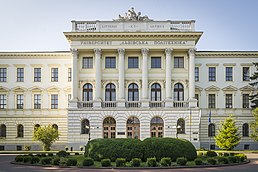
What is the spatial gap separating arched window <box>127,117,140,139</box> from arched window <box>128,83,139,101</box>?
3539mm

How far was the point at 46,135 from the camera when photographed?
62250 millimetres

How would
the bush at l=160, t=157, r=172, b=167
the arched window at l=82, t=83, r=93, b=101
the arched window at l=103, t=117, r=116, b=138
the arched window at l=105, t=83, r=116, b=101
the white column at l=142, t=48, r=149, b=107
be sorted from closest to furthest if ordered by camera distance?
the bush at l=160, t=157, r=172, b=167
the arched window at l=103, t=117, r=116, b=138
the white column at l=142, t=48, r=149, b=107
the arched window at l=105, t=83, r=116, b=101
the arched window at l=82, t=83, r=93, b=101

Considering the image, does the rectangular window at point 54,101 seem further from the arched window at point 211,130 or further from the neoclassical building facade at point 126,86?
the arched window at point 211,130

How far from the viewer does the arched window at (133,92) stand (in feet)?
214

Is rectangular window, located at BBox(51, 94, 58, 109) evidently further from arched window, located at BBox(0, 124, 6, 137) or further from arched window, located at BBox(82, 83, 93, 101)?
arched window, located at BBox(0, 124, 6, 137)

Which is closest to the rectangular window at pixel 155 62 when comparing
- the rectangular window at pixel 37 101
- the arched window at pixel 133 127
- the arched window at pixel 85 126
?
the arched window at pixel 133 127

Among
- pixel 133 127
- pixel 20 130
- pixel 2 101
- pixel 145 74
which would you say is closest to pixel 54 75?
pixel 2 101

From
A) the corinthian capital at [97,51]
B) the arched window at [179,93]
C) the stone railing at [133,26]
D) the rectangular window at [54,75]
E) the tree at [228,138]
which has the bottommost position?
the tree at [228,138]

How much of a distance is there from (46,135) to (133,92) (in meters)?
14.9

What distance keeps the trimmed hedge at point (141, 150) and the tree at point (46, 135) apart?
24415 millimetres

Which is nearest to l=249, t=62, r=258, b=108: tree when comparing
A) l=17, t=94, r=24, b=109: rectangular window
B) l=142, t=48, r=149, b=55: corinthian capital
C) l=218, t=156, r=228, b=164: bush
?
l=142, t=48, r=149, b=55: corinthian capital

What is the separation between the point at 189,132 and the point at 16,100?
28.6 m

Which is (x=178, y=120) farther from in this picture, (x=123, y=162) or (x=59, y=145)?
(x=123, y=162)

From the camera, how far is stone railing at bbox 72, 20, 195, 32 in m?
64.2
